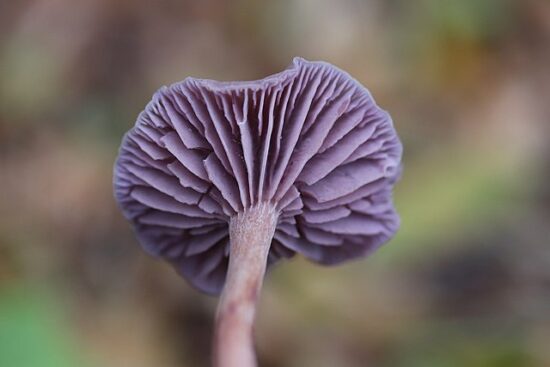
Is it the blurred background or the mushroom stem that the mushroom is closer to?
the mushroom stem

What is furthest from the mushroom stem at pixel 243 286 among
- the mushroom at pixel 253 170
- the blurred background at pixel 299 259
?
the blurred background at pixel 299 259

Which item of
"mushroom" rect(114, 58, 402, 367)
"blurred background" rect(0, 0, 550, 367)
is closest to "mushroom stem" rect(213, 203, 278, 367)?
"mushroom" rect(114, 58, 402, 367)

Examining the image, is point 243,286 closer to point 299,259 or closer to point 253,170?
point 253,170

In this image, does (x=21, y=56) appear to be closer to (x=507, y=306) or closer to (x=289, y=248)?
(x=289, y=248)

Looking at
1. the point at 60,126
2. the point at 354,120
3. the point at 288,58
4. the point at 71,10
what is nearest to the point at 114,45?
the point at 71,10

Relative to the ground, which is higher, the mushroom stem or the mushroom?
the mushroom

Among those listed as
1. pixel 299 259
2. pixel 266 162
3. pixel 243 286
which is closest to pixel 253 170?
pixel 266 162

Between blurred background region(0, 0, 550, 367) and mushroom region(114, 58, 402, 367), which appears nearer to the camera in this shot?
mushroom region(114, 58, 402, 367)
